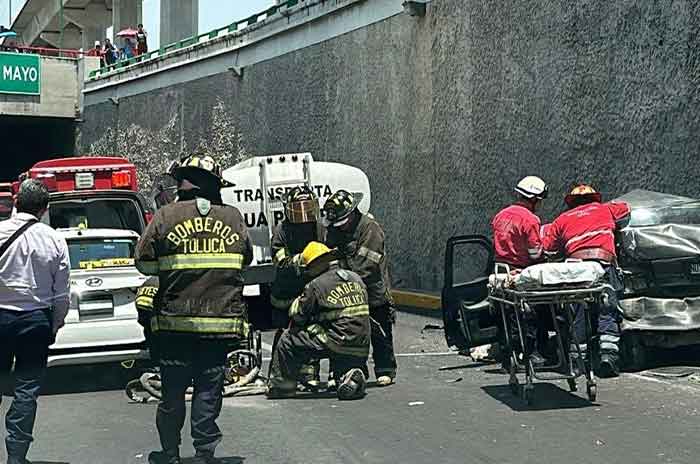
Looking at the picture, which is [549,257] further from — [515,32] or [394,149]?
[394,149]

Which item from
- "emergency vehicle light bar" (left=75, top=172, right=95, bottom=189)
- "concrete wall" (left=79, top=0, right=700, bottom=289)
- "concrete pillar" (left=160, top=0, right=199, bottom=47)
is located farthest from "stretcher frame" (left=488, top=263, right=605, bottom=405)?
"concrete pillar" (left=160, top=0, right=199, bottom=47)

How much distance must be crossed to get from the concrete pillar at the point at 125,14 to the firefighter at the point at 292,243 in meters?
43.4

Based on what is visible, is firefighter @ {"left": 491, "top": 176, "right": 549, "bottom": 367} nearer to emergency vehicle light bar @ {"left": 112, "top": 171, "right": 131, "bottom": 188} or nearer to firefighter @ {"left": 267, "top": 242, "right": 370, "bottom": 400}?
firefighter @ {"left": 267, "top": 242, "right": 370, "bottom": 400}

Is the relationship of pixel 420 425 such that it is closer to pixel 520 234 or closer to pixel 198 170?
pixel 520 234

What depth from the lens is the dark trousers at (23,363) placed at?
659 centimetres

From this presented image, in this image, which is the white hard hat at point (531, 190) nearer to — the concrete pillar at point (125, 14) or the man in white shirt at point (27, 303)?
the man in white shirt at point (27, 303)

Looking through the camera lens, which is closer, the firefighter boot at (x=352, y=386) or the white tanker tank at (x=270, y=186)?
the firefighter boot at (x=352, y=386)

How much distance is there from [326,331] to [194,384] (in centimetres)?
289

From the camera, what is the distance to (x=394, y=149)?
845 inches

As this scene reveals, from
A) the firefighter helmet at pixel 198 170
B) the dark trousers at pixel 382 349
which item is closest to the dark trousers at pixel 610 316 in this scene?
the dark trousers at pixel 382 349

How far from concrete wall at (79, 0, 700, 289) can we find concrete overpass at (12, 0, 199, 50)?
1265 cm

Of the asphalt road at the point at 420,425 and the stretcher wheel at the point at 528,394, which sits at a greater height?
the stretcher wheel at the point at 528,394

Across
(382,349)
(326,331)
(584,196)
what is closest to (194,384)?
(326,331)

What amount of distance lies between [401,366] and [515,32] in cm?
777
